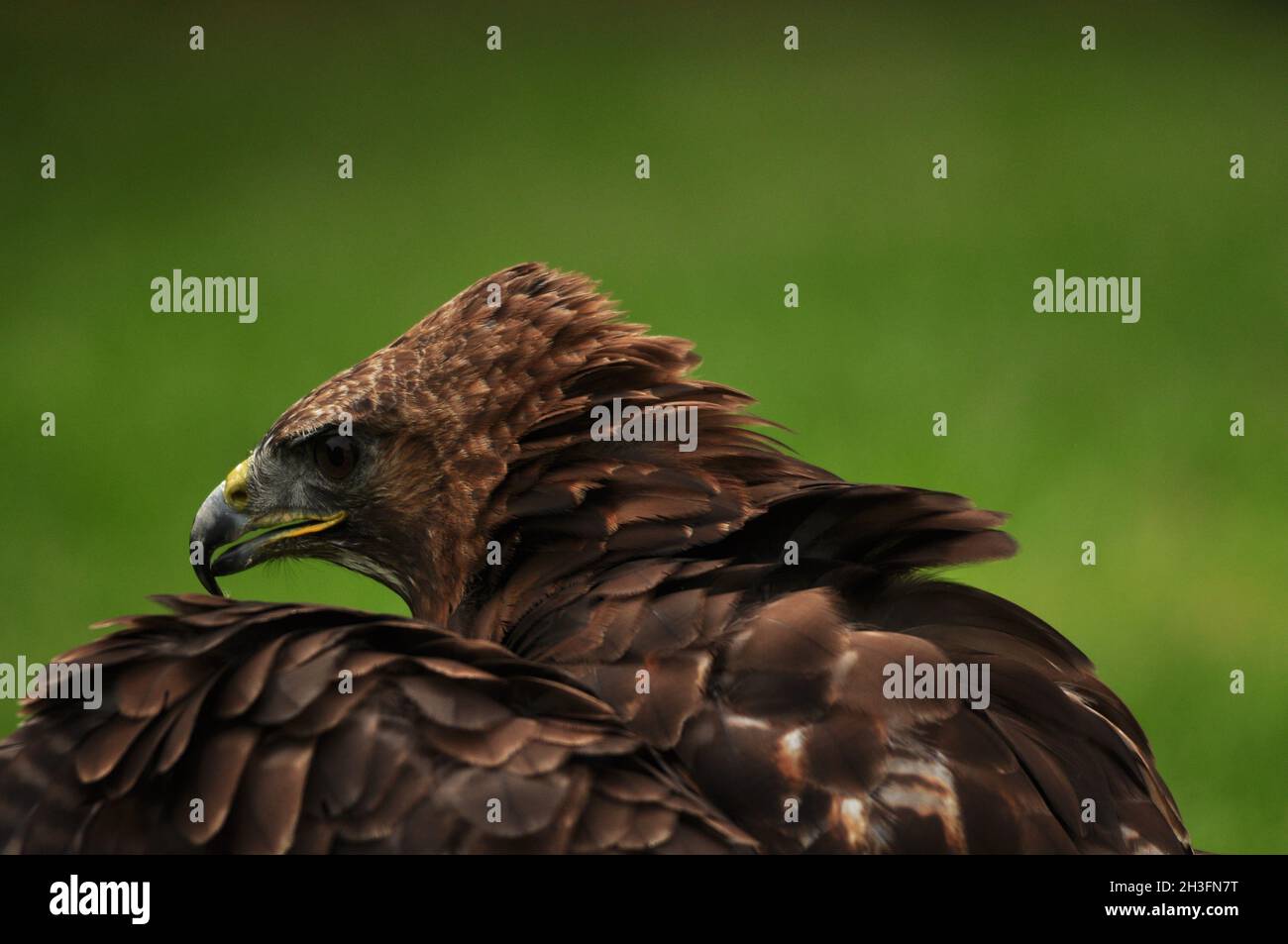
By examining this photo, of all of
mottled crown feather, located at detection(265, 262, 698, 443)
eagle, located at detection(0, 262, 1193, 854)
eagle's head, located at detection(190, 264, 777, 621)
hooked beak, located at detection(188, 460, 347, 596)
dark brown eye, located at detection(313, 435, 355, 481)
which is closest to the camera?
eagle, located at detection(0, 262, 1193, 854)

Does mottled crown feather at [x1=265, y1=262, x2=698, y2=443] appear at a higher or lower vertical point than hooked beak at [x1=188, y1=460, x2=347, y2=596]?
higher

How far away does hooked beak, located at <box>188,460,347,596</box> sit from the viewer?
4.17m

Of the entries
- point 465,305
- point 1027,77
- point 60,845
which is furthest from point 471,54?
point 60,845

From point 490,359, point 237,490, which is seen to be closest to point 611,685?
point 490,359

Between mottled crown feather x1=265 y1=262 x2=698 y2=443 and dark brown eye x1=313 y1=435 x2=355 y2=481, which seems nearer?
mottled crown feather x1=265 y1=262 x2=698 y2=443

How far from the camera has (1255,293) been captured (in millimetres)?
13914

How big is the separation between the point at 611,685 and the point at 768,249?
11.1m

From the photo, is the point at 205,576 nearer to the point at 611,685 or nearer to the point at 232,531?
the point at 232,531

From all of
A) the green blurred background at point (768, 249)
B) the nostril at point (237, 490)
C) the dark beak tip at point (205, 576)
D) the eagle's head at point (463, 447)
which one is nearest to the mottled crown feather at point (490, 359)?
the eagle's head at point (463, 447)

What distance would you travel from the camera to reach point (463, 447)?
3793 millimetres

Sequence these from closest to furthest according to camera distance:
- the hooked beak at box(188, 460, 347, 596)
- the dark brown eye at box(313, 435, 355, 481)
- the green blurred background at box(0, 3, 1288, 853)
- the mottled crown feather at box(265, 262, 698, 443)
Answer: the mottled crown feather at box(265, 262, 698, 443) → the dark brown eye at box(313, 435, 355, 481) → the hooked beak at box(188, 460, 347, 596) → the green blurred background at box(0, 3, 1288, 853)

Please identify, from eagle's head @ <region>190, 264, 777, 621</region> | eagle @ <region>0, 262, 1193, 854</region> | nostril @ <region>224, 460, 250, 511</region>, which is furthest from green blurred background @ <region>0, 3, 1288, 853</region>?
nostril @ <region>224, 460, 250, 511</region>

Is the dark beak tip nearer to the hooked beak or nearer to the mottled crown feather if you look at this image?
the hooked beak

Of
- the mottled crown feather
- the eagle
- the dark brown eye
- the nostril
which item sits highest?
the mottled crown feather
